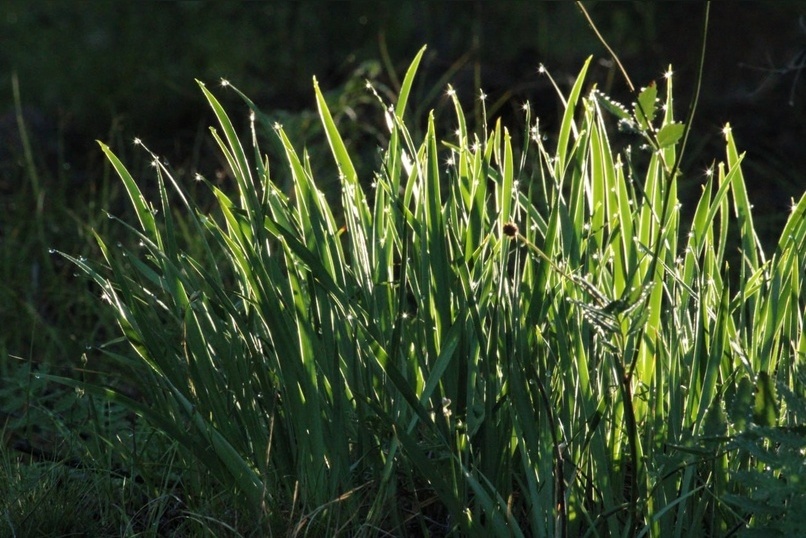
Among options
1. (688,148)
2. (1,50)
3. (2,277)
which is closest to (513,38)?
(688,148)

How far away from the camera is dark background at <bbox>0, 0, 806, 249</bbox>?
539 cm

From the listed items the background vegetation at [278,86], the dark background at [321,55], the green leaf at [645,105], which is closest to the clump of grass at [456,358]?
the green leaf at [645,105]

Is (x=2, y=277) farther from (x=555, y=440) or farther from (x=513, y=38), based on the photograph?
(x=513, y=38)

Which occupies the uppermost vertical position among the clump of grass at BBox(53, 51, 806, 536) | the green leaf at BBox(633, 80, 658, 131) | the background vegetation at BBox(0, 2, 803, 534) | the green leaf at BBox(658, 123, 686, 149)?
the green leaf at BBox(633, 80, 658, 131)

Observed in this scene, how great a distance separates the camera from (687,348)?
68.1 inches

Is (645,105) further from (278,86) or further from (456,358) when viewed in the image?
(278,86)

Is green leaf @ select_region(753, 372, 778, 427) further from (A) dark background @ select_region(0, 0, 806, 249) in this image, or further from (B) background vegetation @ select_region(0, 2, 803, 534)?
(A) dark background @ select_region(0, 0, 806, 249)

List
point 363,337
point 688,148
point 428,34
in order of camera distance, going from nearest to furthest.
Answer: point 363,337, point 688,148, point 428,34

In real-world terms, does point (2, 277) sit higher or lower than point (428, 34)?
→ lower

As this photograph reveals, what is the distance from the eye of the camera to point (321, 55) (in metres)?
6.67

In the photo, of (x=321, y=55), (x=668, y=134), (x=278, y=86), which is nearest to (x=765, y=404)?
(x=668, y=134)

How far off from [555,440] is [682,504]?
223 mm

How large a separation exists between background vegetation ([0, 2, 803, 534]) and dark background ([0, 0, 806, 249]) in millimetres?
14

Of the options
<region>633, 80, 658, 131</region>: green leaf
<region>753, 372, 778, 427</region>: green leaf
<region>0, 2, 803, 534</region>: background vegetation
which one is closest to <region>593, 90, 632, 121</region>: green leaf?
<region>633, 80, 658, 131</region>: green leaf
